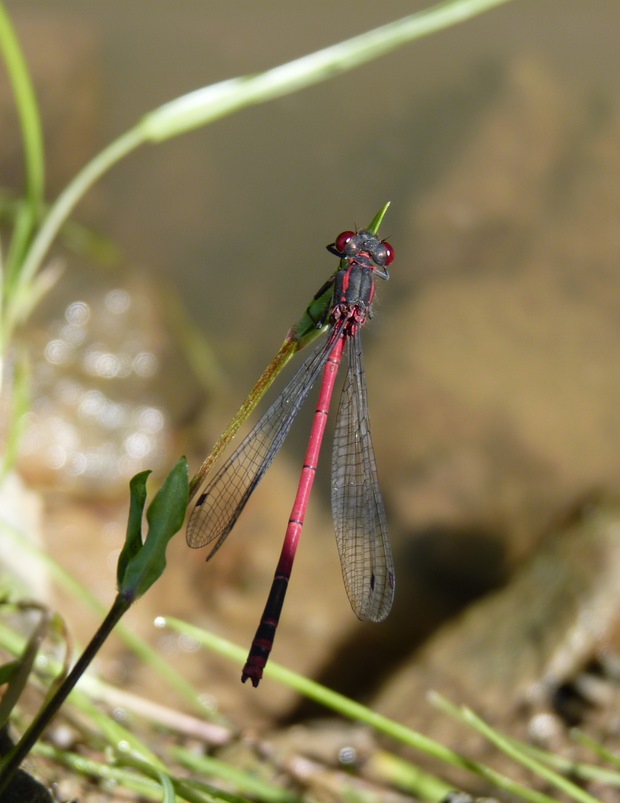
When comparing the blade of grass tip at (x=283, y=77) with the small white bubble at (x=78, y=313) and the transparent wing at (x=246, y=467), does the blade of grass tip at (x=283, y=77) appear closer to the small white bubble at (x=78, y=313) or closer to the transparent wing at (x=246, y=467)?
the transparent wing at (x=246, y=467)

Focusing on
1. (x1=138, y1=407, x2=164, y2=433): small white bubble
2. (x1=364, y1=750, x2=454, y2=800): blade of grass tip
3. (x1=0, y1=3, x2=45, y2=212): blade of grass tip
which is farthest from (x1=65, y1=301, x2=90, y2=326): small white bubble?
(x1=364, y1=750, x2=454, y2=800): blade of grass tip

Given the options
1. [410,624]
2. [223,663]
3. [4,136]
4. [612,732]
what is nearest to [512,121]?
[4,136]

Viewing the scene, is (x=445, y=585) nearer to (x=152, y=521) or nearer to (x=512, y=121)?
(x=152, y=521)

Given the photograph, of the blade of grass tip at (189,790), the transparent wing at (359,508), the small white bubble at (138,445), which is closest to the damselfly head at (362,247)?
the transparent wing at (359,508)

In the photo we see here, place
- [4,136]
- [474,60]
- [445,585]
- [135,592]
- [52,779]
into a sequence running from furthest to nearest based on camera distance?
[474,60] < [4,136] < [445,585] < [52,779] < [135,592]

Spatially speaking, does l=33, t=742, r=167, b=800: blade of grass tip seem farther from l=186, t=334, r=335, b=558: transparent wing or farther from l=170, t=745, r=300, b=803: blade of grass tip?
l=186, t=334, r=335, b=558: transparent wing

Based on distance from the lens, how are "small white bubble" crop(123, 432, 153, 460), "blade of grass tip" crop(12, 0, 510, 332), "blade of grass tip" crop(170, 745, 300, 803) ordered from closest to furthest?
1. "blade of grass tip" crop(170, 745, 300, 803)
2. "blade of grass tip" crop(12, 0, 510, 332)
3. "small white bubble" crop(123, 432, 153, 460)

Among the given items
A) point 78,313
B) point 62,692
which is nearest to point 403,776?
point 62,692
